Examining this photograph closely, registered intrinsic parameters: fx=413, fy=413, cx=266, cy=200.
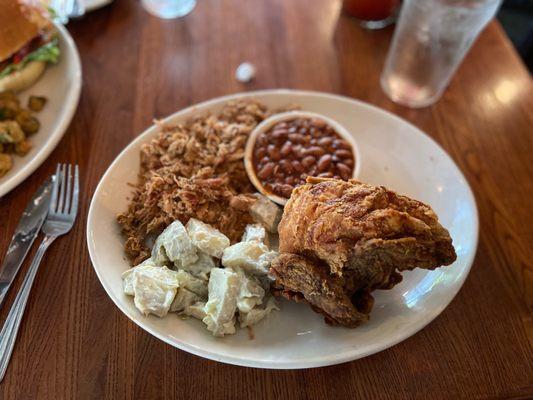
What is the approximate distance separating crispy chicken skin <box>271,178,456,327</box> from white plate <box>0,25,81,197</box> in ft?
4.78

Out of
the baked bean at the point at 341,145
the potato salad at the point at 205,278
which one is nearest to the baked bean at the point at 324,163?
the baked bean at the point at 341,145

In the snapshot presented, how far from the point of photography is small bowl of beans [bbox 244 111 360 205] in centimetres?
224

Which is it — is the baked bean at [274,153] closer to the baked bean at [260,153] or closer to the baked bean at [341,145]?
the baked bean at [260,153]

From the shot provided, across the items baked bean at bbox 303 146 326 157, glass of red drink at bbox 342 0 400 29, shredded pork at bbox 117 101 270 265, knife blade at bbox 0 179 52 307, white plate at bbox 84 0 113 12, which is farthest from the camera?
glass of red drink at bbox 342 0 400 29

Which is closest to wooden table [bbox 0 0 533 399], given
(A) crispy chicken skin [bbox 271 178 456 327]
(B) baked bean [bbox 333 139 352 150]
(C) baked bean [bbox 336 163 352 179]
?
(A) crispy chicken skin [bbox 271 178 456 327]

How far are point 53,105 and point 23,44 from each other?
0.45m

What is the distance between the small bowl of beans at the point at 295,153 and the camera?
7.35 feet

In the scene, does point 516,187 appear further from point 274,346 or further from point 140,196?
point 140,196

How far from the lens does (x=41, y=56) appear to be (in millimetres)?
2729

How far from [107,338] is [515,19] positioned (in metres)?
4.77

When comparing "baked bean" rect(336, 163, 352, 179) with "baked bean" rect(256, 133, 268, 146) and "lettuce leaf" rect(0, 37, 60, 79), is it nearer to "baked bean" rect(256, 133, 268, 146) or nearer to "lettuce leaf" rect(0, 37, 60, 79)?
"baked bean" rect(256, 133, 268, 146)

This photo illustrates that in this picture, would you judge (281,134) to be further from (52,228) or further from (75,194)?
(52,228)

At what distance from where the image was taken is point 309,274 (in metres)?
1.70

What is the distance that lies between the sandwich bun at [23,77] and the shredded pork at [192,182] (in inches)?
45.1
